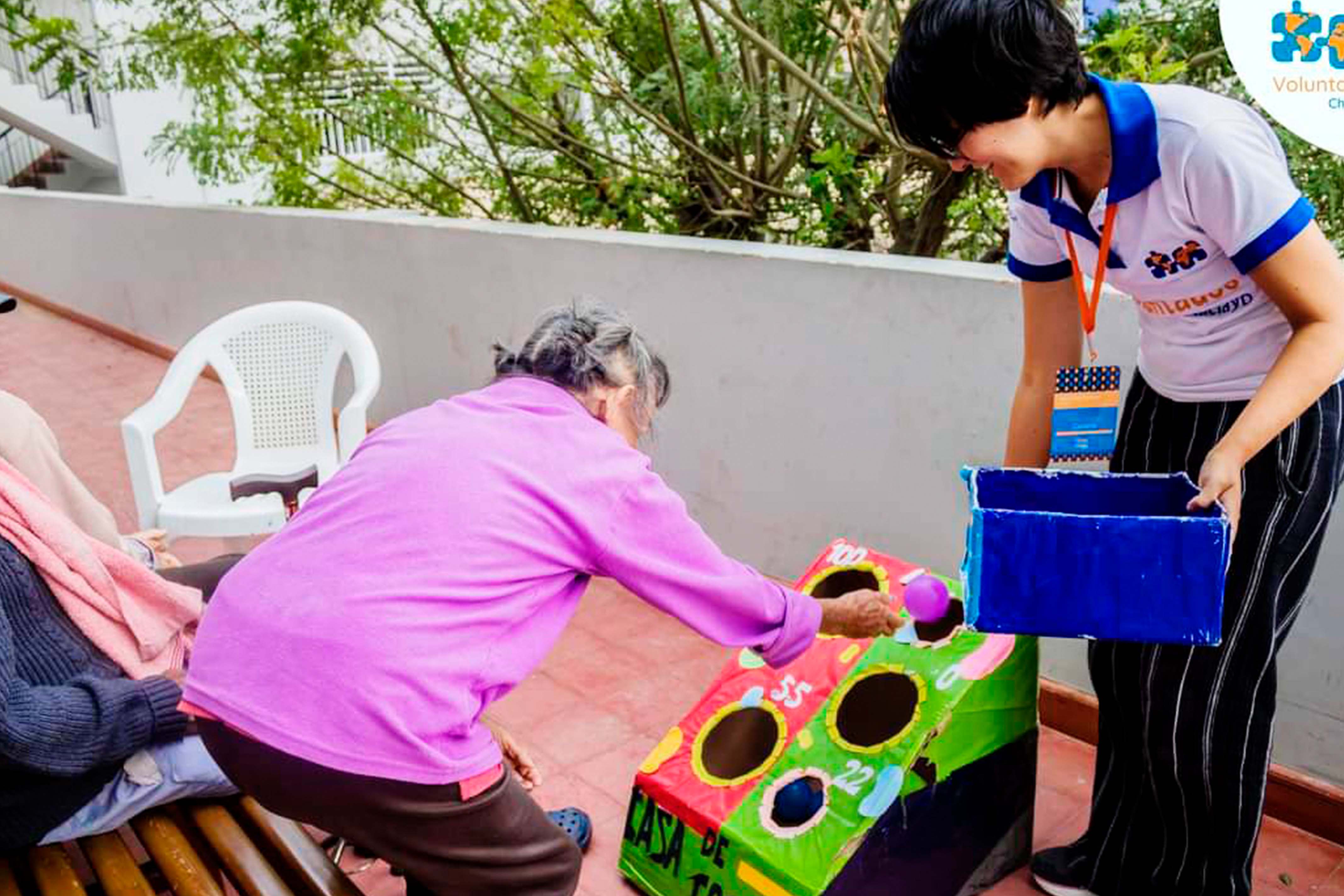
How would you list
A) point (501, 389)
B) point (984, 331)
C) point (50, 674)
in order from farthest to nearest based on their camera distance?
1. point (984, 331)
2. point (50, 674)
3. point (501, 389)

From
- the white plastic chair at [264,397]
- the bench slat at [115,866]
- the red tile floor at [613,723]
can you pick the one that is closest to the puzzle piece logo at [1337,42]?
the red tile floor at [613,723]

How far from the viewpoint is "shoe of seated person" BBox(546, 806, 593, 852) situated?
2410 mm

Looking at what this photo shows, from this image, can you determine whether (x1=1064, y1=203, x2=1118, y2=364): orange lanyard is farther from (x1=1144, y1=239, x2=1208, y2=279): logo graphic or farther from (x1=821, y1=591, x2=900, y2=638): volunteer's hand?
(x1=821, y1=591, x2=900, y2=638): volunteer's hand

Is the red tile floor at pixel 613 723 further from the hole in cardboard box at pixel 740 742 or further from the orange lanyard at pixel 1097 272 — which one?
the orange lanyard at pixel 1097 272

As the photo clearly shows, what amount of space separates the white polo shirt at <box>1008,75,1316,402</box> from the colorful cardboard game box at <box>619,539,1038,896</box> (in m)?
0.61

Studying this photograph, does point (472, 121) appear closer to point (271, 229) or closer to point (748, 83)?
point (271, 229)

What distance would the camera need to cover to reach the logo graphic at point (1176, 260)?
155 centimetres

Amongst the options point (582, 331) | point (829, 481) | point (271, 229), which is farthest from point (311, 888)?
point (271, 229)

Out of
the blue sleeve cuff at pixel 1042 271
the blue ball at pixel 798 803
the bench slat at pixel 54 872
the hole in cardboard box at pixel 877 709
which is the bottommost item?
the bench slat at pixel 54 872

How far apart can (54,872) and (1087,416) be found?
185 centimetres

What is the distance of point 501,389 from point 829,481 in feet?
5.48

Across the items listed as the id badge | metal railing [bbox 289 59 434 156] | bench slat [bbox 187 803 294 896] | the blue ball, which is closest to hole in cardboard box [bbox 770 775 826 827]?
the blue ball

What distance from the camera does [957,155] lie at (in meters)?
1.58

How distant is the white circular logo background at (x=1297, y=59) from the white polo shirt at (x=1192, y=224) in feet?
3.82
